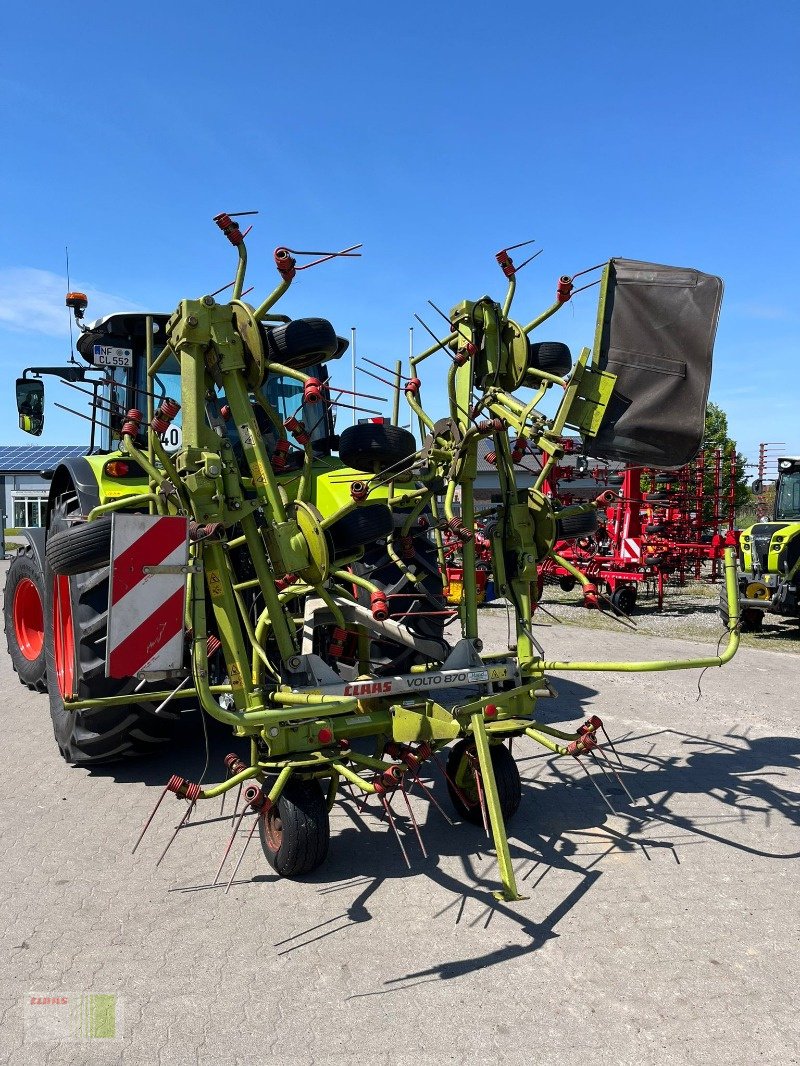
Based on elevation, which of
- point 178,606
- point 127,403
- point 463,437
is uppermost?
point 127,403

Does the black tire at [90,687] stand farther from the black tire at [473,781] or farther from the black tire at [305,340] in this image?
the black tire at [473,781]

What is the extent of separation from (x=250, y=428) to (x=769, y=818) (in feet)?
10.4

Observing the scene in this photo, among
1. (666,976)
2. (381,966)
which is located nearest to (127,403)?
(381,966)

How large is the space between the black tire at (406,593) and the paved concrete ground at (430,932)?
2.44ft

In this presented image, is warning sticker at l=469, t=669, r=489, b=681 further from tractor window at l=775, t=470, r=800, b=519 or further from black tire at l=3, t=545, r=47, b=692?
tractor window at l=775, t=470, r=800, b=519

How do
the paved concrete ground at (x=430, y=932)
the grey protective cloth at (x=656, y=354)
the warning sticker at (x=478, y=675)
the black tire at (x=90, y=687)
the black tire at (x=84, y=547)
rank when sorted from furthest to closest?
the black tire at (x=90, y=687)
the grey protective cloth at (x=656, y=354)
the warning sticker at (x=478, y=675)
the black tire at (x=84, y=547)
the paved concrete ground at (x=430, y=932)

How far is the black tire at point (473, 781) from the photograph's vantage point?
3.98 metres

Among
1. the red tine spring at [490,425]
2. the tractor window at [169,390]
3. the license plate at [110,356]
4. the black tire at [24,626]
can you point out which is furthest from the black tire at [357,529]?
the black tire at [24,626]

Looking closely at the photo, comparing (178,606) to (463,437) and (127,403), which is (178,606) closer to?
(463,437)

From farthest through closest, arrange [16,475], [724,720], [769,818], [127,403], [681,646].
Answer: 1. [16,475]
2. [681,646]
3. [724,720]
4. [127,403]
5. [769,818]

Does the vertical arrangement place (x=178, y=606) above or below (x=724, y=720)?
above

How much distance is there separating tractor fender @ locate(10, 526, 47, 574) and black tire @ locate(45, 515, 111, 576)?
2215 millimetres

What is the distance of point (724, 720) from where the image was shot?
6.03m

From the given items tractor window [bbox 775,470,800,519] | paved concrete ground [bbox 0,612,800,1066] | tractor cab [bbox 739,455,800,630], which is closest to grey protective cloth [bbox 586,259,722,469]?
paved concrete ground [bbox 0,612,800,1066]
